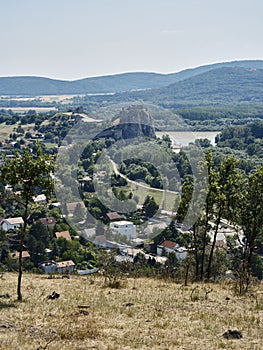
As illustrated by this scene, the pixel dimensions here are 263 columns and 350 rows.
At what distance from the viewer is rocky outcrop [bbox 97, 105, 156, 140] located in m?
47.7

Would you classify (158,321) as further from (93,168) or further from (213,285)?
(93,168)

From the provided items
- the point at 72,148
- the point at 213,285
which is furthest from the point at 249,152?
the point at 213,285

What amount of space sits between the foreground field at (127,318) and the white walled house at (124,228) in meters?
20.0

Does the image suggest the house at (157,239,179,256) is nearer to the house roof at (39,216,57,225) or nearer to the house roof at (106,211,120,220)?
the house roof at (106,211,120,220)

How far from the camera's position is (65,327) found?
7266mm

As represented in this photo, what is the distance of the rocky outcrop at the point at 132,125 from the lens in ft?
156

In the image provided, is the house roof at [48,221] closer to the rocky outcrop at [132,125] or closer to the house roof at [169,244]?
the house roof at [169,244]

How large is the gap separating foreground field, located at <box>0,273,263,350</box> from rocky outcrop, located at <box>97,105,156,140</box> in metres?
35.6

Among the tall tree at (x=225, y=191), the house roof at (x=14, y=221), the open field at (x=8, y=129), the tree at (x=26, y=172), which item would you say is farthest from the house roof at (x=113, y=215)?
the open field at (x=8, y=129)

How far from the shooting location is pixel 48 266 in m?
27.7

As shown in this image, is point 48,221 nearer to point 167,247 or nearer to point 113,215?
point 113,215

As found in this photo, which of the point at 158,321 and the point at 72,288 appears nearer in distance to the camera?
the point at 158,321

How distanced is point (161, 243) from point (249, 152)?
163 ft

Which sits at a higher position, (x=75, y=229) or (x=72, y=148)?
(x=72, y=148)
